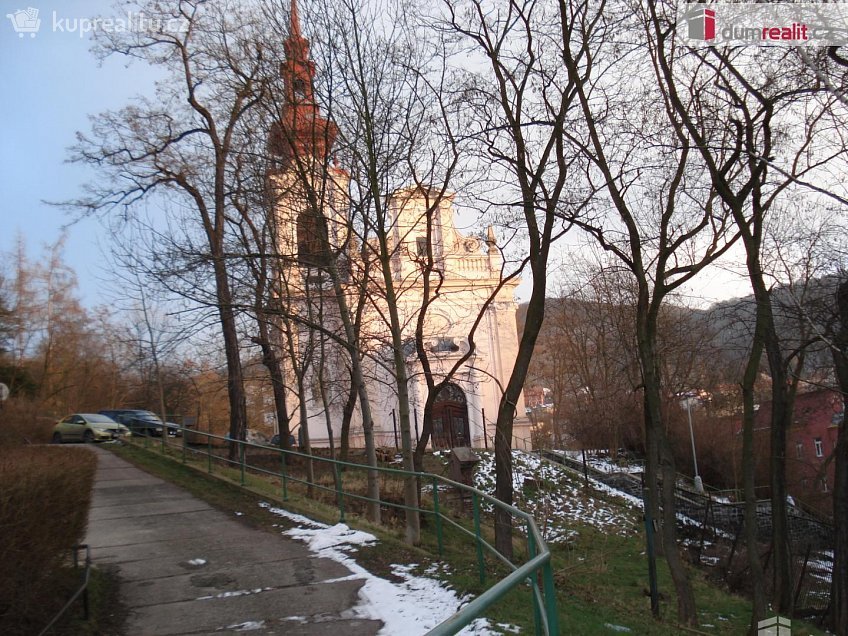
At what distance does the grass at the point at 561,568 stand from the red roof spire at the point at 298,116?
21.8 ft

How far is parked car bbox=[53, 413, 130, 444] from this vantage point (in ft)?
100

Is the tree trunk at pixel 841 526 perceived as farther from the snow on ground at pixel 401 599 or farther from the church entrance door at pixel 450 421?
the church entrance door at pixel 450 421

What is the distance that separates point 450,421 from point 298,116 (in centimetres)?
2642

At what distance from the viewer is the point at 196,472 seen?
54.2ft

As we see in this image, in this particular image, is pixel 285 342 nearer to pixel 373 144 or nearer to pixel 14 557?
pixel 373 144

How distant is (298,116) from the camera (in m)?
13.8

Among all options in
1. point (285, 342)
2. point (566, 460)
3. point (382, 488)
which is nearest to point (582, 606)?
point (382, 488)

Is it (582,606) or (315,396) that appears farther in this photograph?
(315,396)

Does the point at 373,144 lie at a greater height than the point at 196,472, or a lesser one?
greater

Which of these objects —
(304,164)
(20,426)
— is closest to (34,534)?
(304,164)

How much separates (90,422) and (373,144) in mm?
24319

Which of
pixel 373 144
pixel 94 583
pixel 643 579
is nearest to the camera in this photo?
pixel 94 583

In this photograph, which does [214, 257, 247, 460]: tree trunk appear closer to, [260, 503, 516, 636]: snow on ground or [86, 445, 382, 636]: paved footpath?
[86, 445, 382, 636]: paved footpath

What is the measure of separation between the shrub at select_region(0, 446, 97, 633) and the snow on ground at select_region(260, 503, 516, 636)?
9.00ft
